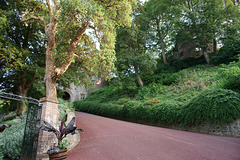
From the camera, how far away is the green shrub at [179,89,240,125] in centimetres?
617

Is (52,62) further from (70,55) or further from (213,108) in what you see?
(213,108)

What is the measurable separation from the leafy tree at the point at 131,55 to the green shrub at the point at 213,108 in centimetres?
782

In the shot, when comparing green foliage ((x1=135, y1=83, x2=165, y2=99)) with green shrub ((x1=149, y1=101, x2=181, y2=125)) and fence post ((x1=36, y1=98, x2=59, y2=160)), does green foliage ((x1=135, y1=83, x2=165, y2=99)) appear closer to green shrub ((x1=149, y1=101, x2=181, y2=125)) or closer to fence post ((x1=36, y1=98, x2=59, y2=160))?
green shrub ((x1=149, y1=101, x2=181, y2=125))

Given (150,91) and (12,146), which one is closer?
(12,146)

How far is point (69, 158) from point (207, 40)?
17896 millimetres

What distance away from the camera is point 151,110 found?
31.6ft

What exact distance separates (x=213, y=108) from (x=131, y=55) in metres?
10.00

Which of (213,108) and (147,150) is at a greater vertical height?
(213,108)

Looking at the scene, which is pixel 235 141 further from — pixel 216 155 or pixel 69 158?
pixel 69 158

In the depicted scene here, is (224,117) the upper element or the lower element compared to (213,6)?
lower

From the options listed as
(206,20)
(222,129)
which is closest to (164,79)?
(206,20)

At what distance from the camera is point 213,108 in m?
6.55

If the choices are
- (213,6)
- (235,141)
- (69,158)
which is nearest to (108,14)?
(69,158)

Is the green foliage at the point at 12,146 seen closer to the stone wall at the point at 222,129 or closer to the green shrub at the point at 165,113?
the green shrub at the point at 165,113
